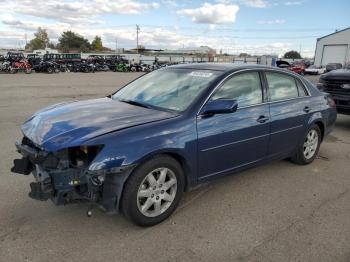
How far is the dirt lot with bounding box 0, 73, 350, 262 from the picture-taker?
9.82 ft

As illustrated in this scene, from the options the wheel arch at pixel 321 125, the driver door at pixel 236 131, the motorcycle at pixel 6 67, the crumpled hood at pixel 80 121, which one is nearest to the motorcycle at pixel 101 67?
the motorcycle at pixel 6 67

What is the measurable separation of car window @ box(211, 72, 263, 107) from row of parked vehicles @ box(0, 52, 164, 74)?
18432mm

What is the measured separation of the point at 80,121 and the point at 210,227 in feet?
5.51

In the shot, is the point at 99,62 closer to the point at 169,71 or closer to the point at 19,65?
the point at 19,65

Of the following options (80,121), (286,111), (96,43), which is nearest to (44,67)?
(286,111)

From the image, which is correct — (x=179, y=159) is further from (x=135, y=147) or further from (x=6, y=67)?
(x=6, y=67)

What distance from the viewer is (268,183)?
4.64 m

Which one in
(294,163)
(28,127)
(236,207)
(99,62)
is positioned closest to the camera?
(28,127)

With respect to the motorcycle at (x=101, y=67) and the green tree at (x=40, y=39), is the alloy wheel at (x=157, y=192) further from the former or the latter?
the green tree at (x=40, y=39)

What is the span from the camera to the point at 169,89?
4.12 metres

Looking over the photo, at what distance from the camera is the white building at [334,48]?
4869cm

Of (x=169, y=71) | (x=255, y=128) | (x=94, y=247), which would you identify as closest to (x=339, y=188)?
(x=255, y=128)

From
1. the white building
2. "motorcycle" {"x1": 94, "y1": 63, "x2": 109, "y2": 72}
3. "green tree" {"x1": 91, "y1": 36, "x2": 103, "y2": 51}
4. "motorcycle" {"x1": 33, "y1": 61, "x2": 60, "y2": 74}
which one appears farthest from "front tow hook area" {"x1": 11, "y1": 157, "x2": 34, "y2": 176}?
"green tree" {"x1": 91, "y1": 36, "x2": 103, "y2": 51}

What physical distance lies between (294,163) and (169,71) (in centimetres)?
252
